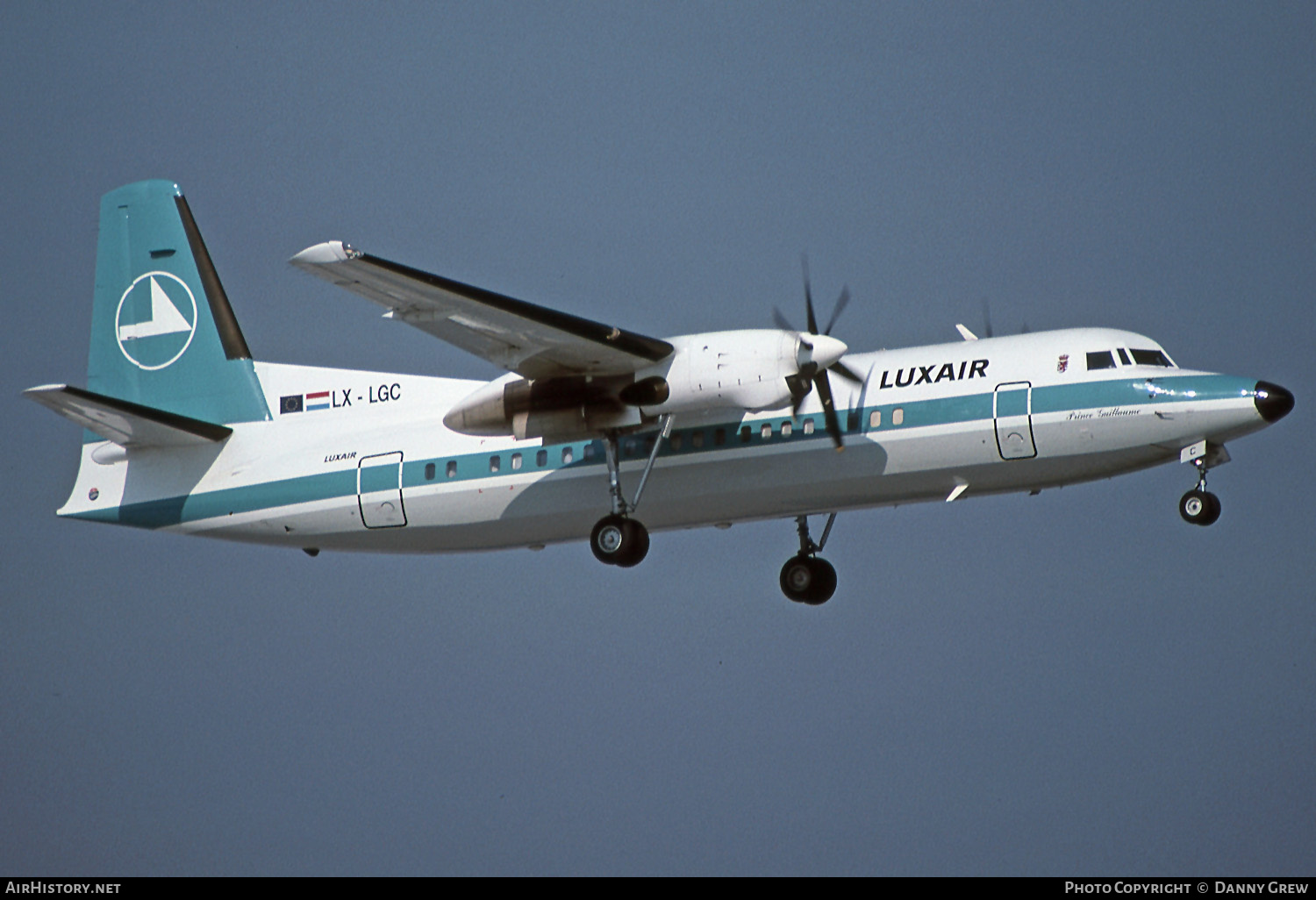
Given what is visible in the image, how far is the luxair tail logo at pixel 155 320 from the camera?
24438mm

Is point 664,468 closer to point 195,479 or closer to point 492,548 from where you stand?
point 492,548

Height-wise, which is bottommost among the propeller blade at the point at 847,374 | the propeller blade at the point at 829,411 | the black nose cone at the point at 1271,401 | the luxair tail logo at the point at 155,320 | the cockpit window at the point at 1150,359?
the black nose cone at the point at 1271,401

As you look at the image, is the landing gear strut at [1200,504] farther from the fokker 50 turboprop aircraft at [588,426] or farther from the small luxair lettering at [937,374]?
the small luxair lettering at [937,374]

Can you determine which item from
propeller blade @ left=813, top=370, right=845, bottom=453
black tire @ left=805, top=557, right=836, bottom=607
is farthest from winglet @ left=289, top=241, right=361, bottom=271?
black tire @ left=805, top=557, right=836, bottom=607

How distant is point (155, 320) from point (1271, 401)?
52.9 feet

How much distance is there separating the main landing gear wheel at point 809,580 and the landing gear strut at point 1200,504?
5.99 metres

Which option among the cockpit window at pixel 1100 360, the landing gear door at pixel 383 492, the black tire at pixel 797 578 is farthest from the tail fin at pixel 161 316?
the cockpit window at pixel 1100 360

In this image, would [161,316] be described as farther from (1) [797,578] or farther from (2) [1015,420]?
(2) [1015,420]

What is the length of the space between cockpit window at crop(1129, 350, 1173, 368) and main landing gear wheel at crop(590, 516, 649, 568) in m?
6.46

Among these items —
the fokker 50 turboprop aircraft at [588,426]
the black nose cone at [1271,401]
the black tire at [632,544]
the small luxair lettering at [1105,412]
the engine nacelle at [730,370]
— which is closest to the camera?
the black nose cone at [1271,401]

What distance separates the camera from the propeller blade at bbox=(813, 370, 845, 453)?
2003 centimetres

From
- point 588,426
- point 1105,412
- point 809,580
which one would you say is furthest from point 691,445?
point 1105,412

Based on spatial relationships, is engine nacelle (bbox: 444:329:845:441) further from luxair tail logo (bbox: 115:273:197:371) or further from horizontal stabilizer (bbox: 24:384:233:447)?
luxair tail logo (bbox: 115:273:197:371)

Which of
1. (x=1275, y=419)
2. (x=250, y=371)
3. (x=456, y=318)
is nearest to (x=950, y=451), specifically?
(x=1275, y=419)
